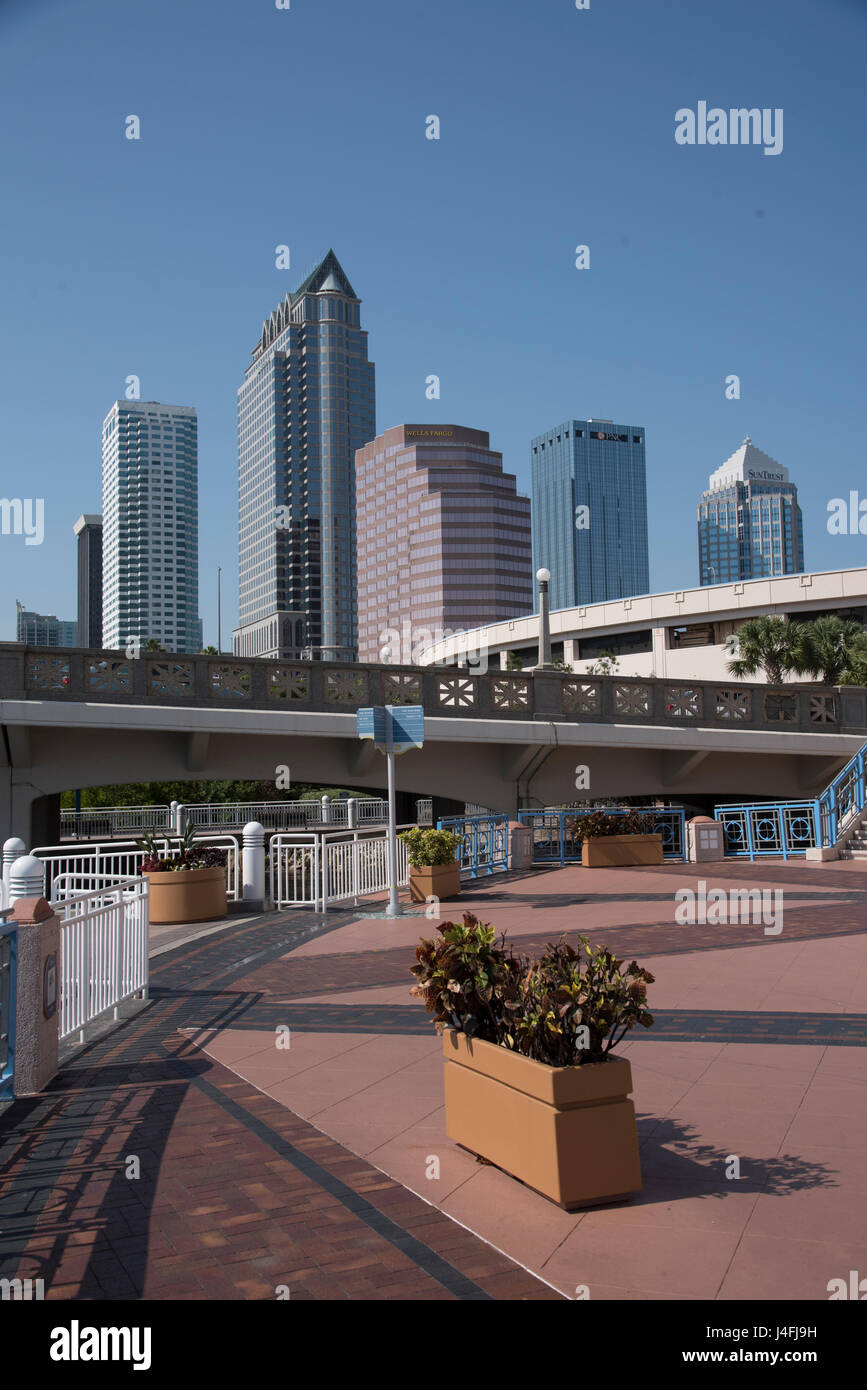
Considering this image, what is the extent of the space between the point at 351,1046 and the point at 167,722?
12.1 m

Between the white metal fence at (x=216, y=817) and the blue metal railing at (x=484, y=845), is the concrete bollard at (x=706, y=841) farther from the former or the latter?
the white metal fence at (x=216, y=817)

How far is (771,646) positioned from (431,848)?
30913mm

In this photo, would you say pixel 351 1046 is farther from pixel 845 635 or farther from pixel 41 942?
pixel 845 635

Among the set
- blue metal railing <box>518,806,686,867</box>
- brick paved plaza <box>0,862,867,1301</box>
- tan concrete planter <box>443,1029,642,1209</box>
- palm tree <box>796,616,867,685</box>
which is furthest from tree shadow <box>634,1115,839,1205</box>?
palm tree <box>796,616,867,685</box>

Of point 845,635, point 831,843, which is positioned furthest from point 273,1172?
point 845,635

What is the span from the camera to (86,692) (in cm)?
1884

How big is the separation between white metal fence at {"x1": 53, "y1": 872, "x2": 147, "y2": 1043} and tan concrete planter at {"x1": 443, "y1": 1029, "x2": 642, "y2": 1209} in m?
4.07

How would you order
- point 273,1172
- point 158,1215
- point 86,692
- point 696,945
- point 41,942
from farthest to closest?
point 86,692, point 696,945, point 41,942, point 273,1172, point 158,1215

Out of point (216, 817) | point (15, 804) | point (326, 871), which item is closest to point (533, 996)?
point (326, 871)

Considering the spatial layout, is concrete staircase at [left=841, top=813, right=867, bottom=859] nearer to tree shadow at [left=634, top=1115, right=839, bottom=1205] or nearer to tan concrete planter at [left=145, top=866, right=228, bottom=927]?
tan concrete planter at [left=145, top=866, right=228, bottom=927]

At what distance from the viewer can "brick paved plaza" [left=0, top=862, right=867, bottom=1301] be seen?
4.26 metres

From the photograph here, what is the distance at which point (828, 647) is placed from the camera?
4266 centimetres

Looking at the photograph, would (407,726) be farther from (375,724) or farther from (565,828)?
(565,828)

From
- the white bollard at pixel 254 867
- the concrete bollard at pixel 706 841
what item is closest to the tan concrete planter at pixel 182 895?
the white bollard at pixel 254 867
